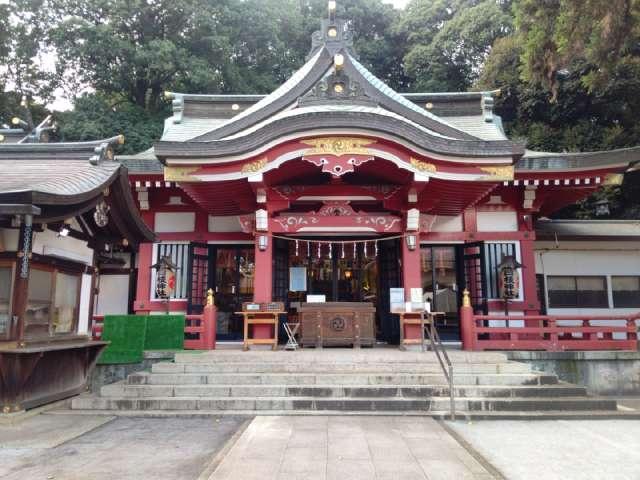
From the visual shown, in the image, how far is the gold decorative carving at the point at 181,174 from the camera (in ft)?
30.1

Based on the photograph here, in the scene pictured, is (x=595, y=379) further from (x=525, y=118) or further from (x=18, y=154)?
(x=525, y=118)

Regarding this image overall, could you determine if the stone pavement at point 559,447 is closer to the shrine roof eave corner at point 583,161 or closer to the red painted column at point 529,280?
the red painted column at point 529,280

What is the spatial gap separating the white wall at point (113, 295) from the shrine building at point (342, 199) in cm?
3

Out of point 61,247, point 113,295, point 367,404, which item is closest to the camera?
point 367,404

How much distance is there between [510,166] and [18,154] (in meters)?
9.77

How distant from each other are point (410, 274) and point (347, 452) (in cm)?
562

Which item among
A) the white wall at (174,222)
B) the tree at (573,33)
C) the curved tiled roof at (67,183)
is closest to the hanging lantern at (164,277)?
the white wall at (174,222)

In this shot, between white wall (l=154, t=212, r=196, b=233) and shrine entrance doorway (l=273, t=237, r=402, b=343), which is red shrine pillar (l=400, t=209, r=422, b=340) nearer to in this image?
shrine entrance doorway (l=273, t=237, r=402, b=343)

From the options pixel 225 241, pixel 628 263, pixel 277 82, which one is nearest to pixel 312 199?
pixel 225 241

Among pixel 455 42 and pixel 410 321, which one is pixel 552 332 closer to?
pixel 410 321

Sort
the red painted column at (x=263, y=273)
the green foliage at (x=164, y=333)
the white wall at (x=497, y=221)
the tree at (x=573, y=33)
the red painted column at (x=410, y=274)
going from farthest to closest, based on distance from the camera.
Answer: the white wall at (x=497, y=221), the red painted column at (x=263, y=273), the red painted column at (x=410, y=274), the green foliage at (x=164, y=333), the tree at (x=573, y=33)

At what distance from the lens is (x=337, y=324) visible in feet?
32.4

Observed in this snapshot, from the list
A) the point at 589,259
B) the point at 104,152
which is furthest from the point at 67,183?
the point at 589,259

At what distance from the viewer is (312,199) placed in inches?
414
